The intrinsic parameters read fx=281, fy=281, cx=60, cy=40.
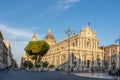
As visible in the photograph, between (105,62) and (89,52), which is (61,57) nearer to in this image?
(89,52)

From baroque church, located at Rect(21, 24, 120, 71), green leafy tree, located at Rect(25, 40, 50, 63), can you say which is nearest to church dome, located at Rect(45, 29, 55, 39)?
baroque church, located at Rect(21, 24, 120, 71)

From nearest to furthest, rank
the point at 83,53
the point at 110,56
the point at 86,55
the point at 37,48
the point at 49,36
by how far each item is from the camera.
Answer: the point at 37,48 < the point at 83,53 < the point at 86,55 < the point at 110,56 < the point at 49,36

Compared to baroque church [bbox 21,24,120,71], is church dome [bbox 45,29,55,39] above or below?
above

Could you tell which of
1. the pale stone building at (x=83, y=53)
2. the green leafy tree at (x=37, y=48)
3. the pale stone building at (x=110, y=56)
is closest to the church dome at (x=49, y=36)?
the pale stone building at (x=83, y=53)

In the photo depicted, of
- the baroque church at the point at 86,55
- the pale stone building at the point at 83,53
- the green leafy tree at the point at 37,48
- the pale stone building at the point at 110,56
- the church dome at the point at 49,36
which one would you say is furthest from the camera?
the church dome at the point at 49,36

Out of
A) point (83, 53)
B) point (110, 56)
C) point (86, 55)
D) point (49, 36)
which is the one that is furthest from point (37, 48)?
point (49, 36)

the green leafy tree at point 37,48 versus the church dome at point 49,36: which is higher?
the church dome at point 49,36

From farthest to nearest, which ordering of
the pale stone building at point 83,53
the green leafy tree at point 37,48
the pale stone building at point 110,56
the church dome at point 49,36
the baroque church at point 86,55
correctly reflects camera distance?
the church dome at point 49,36
the pale stone building at point 110,56
the pale stone building at point 83,53
the baroque church at point 86,55
the green leafy tree at point 37,48

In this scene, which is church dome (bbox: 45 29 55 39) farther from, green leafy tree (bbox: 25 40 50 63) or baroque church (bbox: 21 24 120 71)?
green leafy tree (bbox: 25 40 50 63)

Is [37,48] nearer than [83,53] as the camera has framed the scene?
Yes

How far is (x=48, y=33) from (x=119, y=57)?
260 ft

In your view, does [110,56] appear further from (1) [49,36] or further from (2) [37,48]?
(1) [49,36]

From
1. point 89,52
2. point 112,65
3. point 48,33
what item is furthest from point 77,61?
point 48,33

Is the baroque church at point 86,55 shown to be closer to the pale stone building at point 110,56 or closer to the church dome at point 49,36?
the pale stone building at point 110,56
